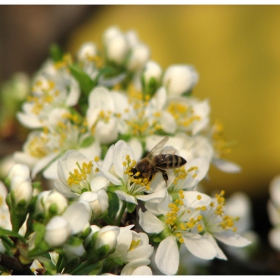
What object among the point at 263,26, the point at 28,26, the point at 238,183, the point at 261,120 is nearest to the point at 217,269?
the point at 238,183

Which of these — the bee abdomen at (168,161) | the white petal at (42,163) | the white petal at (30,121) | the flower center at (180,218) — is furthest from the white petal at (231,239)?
the white petal at (30,121)

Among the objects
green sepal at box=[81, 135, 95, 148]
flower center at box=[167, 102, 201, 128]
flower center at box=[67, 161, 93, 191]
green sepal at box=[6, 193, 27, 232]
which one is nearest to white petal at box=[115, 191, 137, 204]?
flower center at box=[67, 161, 93, 191]

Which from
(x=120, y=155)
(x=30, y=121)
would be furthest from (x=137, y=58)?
(x=120, y=155)

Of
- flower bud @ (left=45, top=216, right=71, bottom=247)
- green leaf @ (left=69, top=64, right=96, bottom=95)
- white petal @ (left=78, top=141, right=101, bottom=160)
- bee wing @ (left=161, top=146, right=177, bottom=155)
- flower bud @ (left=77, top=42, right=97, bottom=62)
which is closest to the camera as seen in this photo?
flower bud @ (left=45, top=216, right=71, bottom=247)

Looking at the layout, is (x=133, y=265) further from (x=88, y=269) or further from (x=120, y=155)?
(x=120, y=155)

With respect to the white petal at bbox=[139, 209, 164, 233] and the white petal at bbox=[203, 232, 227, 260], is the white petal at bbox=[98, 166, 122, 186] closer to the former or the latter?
the white petal at bbox=[139, 209, 164, 233]

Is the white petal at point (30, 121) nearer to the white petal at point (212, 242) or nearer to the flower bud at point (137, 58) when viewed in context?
the flower bud at point (137, 58)
